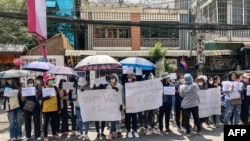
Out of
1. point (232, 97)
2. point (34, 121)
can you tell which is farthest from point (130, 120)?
point (232, 97)

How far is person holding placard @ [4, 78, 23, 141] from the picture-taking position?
8.55 m

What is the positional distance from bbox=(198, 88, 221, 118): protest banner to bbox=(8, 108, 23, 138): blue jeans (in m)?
4.98

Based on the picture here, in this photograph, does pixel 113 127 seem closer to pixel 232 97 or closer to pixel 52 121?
pixel 52 121

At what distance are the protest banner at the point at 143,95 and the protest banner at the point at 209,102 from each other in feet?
4.59

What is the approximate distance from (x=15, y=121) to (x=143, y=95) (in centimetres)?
339

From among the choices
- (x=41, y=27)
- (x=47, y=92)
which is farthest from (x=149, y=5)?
(x=47, y=92)

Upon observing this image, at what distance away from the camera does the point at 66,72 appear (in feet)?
29.1

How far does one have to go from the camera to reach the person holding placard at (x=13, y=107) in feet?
28.0

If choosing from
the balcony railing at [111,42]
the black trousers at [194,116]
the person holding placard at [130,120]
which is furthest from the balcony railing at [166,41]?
the black trousers at [194,116]

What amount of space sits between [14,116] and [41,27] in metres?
3.00

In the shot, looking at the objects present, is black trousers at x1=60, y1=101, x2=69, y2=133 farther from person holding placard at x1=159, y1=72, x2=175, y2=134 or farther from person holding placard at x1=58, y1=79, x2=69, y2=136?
person holding placard at x1=159, y1=72, x2=175, y2=134

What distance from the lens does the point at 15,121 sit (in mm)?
8711

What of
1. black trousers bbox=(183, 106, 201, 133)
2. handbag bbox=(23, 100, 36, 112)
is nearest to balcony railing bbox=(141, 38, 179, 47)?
black trousers bbox=(183, 106, 201, 133)

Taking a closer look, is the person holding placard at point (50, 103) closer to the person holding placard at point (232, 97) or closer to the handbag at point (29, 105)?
the handbag at point (29, 105)
